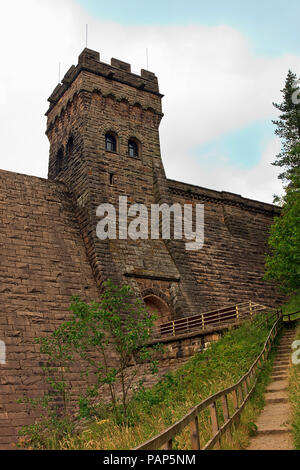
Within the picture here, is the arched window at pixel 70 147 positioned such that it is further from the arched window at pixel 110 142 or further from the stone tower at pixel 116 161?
the arched window at pixel 110 142

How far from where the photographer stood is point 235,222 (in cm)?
2934

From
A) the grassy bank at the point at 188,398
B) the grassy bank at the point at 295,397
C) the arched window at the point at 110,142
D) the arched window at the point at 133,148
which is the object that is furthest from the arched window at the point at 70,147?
the grassy bank at the point at 295,397

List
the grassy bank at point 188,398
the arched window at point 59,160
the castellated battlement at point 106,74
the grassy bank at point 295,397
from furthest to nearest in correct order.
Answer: the arched window at point 59,160
the castellated battlement at point 106,74
the grassy bank at point 188,398
the grassy bank at point 295,397

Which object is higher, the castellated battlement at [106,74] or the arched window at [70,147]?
the castellated battlement at [106,74]

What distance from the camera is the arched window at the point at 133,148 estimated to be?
26.5 meters

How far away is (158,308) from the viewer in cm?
2205

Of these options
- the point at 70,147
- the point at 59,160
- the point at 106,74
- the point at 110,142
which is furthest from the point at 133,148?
the point at 59,160

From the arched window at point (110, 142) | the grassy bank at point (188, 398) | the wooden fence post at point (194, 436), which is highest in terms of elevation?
the arched window at point (110, 142)

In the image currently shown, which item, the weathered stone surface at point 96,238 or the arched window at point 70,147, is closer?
the weathered stone surface at point 96,238

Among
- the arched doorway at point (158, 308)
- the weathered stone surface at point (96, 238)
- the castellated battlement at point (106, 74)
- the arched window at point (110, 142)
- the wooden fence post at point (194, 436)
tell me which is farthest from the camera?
the castellated battlement at point (106, 74)

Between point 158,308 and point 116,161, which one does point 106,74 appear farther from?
point 158,308

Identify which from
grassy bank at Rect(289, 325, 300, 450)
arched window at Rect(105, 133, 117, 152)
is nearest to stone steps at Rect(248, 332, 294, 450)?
grassy bank at Rect(289, 325, 300, 450)

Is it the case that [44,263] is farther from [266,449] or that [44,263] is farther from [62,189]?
[266,449]

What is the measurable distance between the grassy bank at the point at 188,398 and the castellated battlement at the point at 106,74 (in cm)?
1633
